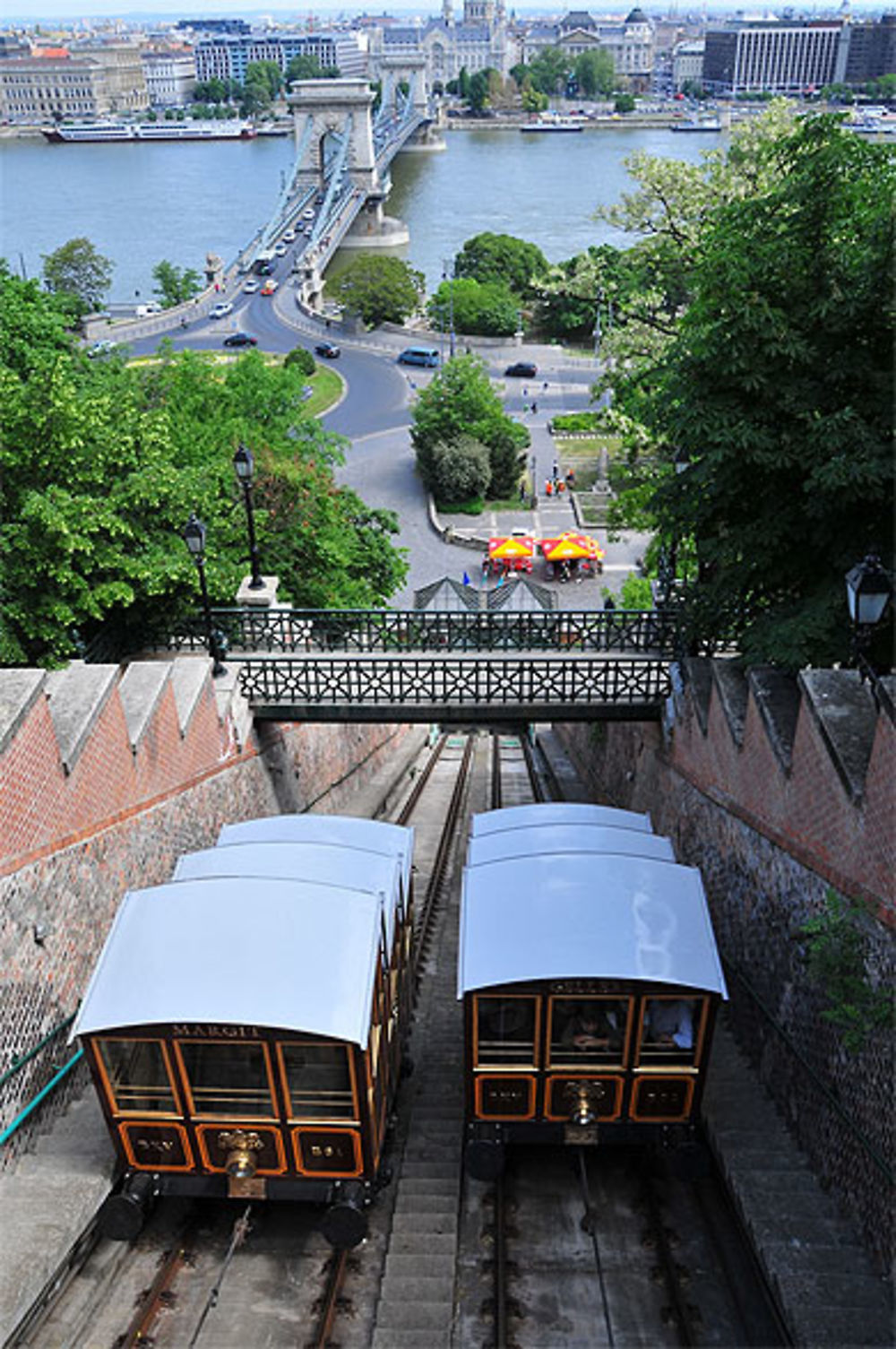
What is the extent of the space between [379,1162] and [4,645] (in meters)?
7.85

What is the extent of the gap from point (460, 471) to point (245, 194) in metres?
109

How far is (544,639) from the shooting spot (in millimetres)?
15750

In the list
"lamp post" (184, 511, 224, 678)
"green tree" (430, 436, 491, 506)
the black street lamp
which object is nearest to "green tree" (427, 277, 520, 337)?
"green tree" (430, 436, 491, 506)

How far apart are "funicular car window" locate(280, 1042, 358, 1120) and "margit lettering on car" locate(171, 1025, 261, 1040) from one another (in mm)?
266

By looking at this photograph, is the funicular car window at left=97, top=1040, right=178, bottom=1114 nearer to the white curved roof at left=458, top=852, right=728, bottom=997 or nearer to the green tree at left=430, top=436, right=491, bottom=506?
the white curved roof at left=458, top=852, right=728, bottom=997

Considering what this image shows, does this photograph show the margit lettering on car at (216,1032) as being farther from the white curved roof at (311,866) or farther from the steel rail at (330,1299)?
the steel rail at (330,1299)

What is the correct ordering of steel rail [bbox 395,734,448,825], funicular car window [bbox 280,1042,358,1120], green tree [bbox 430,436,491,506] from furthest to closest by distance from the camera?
1. green tree [bbox 430,436,491,506]
2. steel rail [bbox 395,734,448,825]
3. funicular car window [bbox 280,1042,358,1120]

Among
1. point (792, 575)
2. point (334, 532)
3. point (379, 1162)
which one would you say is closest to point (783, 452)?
point (792, 575)

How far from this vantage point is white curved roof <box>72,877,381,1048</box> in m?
7.56

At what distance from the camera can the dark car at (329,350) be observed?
65.2m

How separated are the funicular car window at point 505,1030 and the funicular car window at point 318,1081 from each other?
3.92 feet

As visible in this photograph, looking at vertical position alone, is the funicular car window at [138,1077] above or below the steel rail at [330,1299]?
above

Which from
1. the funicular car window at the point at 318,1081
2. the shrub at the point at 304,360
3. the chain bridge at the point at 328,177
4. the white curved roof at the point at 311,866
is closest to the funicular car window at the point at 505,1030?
the white curved roof at the point at 311,866

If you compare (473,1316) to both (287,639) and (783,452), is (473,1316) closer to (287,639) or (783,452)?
(783,452)
